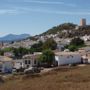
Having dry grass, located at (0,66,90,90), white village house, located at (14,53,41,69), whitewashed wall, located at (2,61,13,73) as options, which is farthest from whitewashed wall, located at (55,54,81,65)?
dry grass, located at (0,66,90,90)

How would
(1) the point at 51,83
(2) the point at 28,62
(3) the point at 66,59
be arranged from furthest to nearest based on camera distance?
(2) the point at 28,62 → (3) the point at 66,59 → (1) the point at 51,83

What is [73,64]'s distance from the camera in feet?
176

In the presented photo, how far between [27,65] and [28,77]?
16.7 m

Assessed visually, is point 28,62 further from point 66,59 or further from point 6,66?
point 6,66

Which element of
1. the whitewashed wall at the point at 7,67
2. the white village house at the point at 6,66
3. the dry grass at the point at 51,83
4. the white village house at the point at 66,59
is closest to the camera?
the dry grass at the point at 51,83

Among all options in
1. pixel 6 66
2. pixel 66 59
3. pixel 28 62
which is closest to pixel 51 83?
pixel 6 66

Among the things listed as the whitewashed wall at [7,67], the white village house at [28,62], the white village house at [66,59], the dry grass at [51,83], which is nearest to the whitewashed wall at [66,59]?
the white village house at [66,59]

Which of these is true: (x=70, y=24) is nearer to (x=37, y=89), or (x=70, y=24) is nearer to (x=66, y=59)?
(x=66, y=59)

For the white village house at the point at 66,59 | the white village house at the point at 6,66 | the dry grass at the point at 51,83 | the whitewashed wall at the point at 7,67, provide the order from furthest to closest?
the white village house at the point at 66,59 < the whitewashed wall at the point at 7,67 < the white village house at the point at 6,66 < the dry grass at the point at 51,83

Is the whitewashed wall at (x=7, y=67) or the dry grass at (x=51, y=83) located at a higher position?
the whitewashed wall at (x=7, y=67)

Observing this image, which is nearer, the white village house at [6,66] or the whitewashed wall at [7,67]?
the white village house at [6,66]

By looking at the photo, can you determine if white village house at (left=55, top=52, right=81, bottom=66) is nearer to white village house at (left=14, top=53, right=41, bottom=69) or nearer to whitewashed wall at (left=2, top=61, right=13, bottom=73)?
white village house at (left=14, top=53, right=41, bottom=69)

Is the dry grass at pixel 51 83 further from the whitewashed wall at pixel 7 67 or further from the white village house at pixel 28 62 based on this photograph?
the white village house at pixel 28 62

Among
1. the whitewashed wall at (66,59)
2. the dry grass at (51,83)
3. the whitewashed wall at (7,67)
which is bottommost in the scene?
the dry grass at (51,83)
